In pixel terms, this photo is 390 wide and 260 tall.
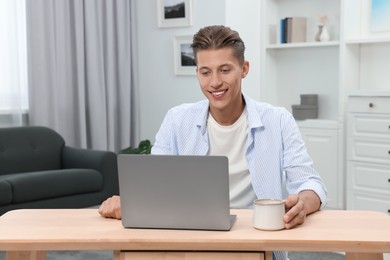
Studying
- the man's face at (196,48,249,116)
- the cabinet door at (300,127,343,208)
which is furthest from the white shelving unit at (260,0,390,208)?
the man's face at (196,48,249,116)

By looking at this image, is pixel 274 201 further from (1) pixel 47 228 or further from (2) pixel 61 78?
(2) pixel 61 78

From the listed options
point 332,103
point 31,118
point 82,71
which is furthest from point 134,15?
point 332,103

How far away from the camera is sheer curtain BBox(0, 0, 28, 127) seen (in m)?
5.94

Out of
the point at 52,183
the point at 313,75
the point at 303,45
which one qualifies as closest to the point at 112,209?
the point at 52,183

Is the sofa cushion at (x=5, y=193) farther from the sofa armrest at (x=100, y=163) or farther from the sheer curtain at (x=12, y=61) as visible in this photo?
the sheer curtain at (x=12, y=61)

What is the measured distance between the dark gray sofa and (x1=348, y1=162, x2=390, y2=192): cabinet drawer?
217 cm

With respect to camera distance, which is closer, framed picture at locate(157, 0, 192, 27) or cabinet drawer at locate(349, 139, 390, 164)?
cabinet drawer at locate(349, 139, 390, 164)

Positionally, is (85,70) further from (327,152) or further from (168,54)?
(327,152)

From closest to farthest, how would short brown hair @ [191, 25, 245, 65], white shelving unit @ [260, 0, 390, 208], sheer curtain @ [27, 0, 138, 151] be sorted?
short brown hair @ [191, 25, 245, 65] < white shelving unit @ [260, 0, 390, 208] < sheer curtain @ [27, 0, 138, 151]

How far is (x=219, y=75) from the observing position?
7.36 feet

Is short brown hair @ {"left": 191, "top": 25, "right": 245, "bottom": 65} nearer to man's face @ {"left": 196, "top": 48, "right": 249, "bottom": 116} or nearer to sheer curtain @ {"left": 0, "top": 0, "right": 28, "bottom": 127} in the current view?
man's face @ {"left": 196, "top": 48, "right": 249, "bottom": 116}

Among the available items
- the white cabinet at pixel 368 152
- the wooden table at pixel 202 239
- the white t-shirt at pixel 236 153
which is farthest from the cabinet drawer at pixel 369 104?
the wooden table at pixel 202 239

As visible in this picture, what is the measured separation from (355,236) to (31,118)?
16.2 feet

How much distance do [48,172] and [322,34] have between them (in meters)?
2.91
